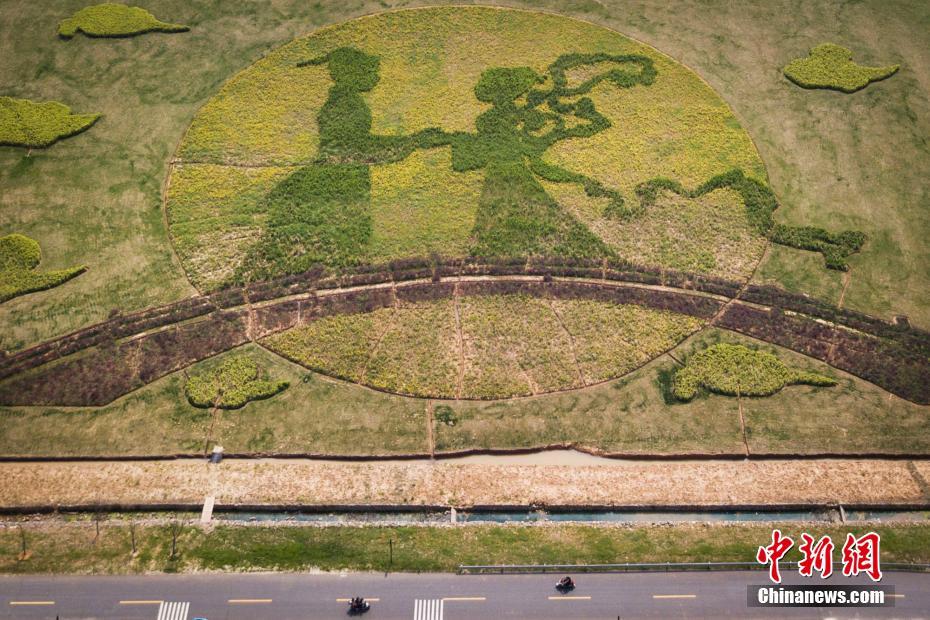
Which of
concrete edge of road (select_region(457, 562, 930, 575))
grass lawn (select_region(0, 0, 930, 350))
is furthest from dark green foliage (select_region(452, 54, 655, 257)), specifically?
concrete edge of road (select_region(457, 562, 930, 575))

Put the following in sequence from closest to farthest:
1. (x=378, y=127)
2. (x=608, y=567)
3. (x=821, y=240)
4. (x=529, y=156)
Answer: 1. (x=608, y=567)
2. (x=821, y=240)
3. (x=529, y=156)
4. (x=378, y=127)

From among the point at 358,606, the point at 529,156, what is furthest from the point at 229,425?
the point at 529,156

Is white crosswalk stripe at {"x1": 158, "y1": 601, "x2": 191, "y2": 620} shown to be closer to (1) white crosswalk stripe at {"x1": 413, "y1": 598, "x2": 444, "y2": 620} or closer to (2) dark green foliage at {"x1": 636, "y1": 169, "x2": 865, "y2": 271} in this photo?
(1) white crosswalk stripe at {"x1": 413, "y1": 598, "x2": 444, "y2": 620}

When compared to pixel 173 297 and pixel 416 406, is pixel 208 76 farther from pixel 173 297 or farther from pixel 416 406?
pixel 416 406

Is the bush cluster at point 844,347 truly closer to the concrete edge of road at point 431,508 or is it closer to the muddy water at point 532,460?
the concrete edge of road at point 431,508

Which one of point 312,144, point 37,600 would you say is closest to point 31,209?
point 312,144

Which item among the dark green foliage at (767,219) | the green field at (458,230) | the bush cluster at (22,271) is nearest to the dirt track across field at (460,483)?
the green field at (458,230)

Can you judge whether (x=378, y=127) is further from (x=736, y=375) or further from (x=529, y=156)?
(x=736, y=375)
